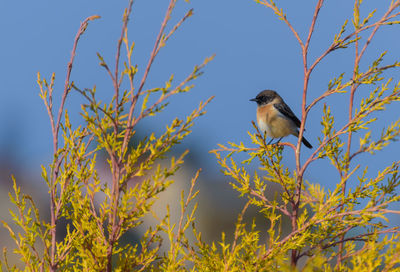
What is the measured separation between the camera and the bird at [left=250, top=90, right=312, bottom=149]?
8133 millimetres

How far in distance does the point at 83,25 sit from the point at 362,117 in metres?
2.98

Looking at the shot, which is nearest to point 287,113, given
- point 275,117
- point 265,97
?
point 275,117

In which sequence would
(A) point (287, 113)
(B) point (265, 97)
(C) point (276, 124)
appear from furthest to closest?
(B) point (265, 97) < (A) point (287, 113) < (C) point (276, 124)

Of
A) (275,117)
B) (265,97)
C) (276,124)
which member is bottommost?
(276,124)

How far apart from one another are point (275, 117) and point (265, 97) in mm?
853

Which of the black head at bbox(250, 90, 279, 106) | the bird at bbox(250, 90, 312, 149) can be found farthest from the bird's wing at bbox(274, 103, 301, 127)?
the black head at bbox(250, 90, 279, 106)

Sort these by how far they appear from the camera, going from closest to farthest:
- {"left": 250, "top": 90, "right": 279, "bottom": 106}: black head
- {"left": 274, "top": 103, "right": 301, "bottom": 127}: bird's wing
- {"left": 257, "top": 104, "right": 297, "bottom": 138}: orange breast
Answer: {"left": 257, "top": 104, "right": 297, "bottom": 138}: orange breast → {"left": 274, "top": 103, "right": 301, "bottom": 127}: bird's wing → {"left": 250, "top": 90, "right": 279, "bottom": 106}: black head

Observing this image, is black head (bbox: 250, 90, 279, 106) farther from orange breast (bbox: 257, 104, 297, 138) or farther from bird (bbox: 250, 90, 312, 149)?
orange breast (bbox: 257, 104, 297, 138)

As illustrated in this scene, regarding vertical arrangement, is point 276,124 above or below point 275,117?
below

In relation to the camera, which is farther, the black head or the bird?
the black head

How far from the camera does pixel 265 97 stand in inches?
352

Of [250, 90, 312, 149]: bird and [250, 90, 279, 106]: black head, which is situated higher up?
[250, 90, 279, 106]: black head

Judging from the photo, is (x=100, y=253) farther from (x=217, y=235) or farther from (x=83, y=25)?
(x=217, y=235)

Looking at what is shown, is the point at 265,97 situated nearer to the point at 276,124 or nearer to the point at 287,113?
the point at 287,113
